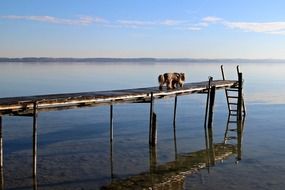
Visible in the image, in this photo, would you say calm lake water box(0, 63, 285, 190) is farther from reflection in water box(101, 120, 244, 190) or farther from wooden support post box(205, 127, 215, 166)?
wooden support post box(205, 127, 215, 166)

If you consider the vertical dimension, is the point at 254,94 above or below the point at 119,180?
above

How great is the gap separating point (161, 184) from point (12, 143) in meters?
8.86

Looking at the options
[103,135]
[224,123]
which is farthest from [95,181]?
[224,123]

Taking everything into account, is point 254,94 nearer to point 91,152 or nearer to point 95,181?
point 91,152

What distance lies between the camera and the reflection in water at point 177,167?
15.1 m

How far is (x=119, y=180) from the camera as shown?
15.6 meters

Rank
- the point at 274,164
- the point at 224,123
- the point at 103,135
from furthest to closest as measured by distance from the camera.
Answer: the point at 224,123, the point at 103,135, the point at 274,164

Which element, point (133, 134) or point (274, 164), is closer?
point (274, 164)

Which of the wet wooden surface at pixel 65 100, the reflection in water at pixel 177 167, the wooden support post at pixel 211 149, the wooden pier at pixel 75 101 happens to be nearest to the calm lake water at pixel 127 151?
the reflection in water at pixel 177 167

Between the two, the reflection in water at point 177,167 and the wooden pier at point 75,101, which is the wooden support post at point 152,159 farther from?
the wooden pier at point 75,101

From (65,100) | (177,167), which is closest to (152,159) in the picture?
(177,167)

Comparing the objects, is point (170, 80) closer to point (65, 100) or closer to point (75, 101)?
point (75, 101)

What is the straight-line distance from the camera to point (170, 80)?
24156 millimetres

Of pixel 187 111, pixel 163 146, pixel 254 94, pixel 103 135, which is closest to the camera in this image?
pixel 163 146
